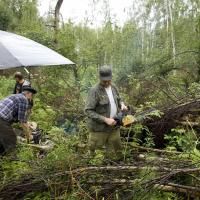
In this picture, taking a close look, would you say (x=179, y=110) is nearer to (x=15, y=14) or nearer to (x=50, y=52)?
(x=50, y=52)

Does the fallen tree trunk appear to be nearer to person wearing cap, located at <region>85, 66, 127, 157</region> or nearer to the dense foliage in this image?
the dense foliage

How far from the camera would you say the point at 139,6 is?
106ft

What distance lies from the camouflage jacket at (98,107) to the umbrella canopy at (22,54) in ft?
3.28

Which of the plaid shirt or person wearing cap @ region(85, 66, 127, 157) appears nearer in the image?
person wearing cap @ region(85, 66, 127, 157)

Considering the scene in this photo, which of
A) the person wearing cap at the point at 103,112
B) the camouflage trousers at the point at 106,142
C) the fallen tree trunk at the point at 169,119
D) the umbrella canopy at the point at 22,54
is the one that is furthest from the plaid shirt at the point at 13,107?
the fallen tree trunk at the point at 169,119

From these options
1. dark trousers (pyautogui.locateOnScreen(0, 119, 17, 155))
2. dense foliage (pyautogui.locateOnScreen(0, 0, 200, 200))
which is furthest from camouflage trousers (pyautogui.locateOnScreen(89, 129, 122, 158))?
dark trousers (pyautogui.locateOnScreen(0, 119, 17, 155))

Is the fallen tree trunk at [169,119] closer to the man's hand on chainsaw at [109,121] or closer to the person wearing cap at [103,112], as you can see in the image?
the person wearing cap at [103,112]

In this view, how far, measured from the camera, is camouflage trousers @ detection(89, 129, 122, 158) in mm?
6137

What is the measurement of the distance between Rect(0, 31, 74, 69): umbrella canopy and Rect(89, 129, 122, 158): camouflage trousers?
139 centimetres

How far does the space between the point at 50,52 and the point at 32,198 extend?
293cm

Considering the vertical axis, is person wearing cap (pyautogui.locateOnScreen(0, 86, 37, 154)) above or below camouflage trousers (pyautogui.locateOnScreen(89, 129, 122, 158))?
above

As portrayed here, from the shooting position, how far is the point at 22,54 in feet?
20.2

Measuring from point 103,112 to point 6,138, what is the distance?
1.59m

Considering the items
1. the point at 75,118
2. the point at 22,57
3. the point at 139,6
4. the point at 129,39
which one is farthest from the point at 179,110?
the point at 139,6
